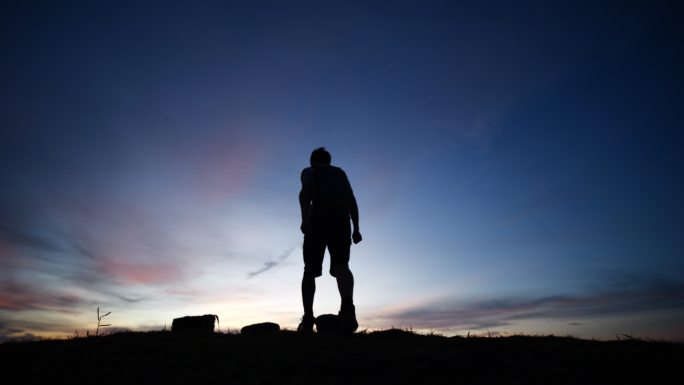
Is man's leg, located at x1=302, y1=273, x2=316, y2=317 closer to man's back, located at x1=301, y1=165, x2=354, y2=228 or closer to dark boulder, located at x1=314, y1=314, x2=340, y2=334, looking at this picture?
man's back, located at x1=301, y1=165, x2=354, y2=228

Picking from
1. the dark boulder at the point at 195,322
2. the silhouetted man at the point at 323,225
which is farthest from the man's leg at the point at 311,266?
the dark boulder at the point at 195,322

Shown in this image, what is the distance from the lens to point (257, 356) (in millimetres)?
4578

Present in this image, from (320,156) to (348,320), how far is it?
311 centimetres

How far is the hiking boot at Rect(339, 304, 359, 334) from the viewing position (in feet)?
19.9

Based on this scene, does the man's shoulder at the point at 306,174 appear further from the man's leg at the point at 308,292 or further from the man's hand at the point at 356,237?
the man's leg at the point at 308,292

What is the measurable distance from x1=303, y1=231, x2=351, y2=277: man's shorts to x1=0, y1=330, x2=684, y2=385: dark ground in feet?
5.22

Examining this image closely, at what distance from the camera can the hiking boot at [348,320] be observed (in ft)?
19.9

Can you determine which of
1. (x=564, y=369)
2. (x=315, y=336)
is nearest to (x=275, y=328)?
(x=315, y=336)

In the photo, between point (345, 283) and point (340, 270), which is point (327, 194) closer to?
point (340, 270)

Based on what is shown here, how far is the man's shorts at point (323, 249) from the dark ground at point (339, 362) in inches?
62.6

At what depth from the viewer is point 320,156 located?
7691mm

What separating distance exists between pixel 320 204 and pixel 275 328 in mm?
2544

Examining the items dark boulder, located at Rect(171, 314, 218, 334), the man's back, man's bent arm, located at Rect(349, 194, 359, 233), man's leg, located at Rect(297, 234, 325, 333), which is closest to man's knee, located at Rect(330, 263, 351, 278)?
man's leg, located at Rect(297, 234, 325, 333)

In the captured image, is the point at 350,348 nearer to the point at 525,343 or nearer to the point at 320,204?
the point at 525,343
